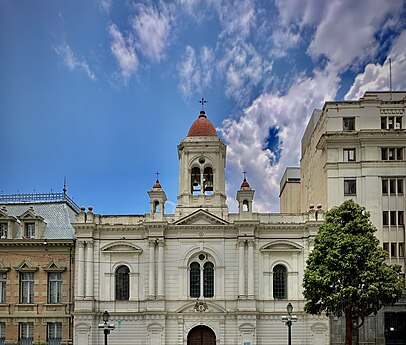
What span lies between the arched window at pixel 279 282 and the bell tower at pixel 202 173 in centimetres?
654

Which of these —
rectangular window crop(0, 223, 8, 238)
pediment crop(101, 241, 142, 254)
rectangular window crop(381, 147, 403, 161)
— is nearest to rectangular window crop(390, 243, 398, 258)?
rectangular window crop(381, 147, 403, 161)

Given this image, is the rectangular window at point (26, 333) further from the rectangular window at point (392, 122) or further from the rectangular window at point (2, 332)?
the rectangular window at point (392, 122)

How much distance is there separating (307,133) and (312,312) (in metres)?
26.5

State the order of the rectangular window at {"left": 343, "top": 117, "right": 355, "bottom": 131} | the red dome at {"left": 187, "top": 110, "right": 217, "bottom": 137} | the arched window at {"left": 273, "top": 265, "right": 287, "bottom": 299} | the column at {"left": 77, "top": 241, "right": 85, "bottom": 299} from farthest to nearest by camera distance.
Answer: the red dome at {"left": 187, "top": 110, "right": 217, "bottom": 137}
the rectangular window at {"left": 343, "top": 117, "right": 355, "bottom": 131}
the arched window at {"left": 273, "top": 265, "right": 287, "bottom": 299}
the column at {"left": 77, "top": 241, "right": 85, "bottom": 299}

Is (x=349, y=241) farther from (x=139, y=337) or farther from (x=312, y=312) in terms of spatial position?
(x=139, y=337)

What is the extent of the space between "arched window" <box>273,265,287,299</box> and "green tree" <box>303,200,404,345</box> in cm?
707

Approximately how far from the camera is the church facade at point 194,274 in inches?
2030

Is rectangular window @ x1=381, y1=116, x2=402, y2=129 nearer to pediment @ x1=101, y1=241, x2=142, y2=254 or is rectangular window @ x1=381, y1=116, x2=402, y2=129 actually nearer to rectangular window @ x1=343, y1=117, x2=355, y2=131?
rectangular window @ x1=343, y1=117, x2=355, y2=131

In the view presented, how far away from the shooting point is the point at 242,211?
52.9 metres

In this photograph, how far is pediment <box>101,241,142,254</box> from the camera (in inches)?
2094

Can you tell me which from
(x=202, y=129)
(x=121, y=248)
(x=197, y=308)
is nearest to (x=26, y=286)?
(x=121, y=248)

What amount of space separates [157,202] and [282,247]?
1122 centimetres

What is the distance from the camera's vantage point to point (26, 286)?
53812 mm

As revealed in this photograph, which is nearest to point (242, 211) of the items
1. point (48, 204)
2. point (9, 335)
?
point (48, 204)
